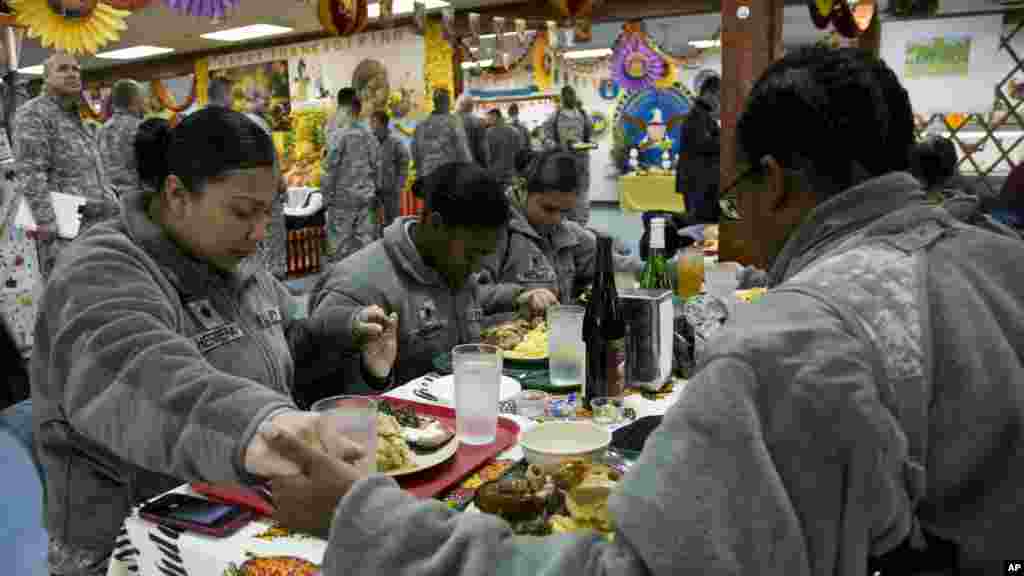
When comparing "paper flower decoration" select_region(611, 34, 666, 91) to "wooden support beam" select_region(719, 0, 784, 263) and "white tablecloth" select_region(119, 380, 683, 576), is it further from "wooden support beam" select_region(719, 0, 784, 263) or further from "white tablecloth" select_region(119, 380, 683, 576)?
"white tablecloth" select_region(119, 380, 683, 576)

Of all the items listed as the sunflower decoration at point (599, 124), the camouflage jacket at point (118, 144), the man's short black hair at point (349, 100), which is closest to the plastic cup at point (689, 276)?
the camouflage jacket at point (118, 144)

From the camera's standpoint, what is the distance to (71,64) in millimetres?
4578

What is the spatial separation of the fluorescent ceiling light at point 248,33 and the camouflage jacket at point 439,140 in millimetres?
3925

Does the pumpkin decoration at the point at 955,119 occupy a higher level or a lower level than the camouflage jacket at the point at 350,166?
higher

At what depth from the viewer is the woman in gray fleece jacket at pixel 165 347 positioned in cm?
107

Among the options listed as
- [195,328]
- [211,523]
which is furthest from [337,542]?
[195,328]

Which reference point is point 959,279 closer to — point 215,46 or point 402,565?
point 402,565

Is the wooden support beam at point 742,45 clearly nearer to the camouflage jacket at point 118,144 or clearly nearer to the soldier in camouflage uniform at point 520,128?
the camouflage jacket at point 118,144

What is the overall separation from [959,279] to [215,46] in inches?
513

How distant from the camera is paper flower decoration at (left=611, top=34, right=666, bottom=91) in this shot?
23.2 ft

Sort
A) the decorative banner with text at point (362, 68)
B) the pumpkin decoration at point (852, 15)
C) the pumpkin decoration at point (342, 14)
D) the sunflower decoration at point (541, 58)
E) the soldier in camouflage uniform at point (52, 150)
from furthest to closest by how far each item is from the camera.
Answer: the decorative banner with text at point (362, 68) < the sunflower decoration at point (541, 58) < the pumpkin decoration at point (852, 15) < the soldier in camouflage uniform at point (52, 150) < the pumpkin decoration at point (342, 14)

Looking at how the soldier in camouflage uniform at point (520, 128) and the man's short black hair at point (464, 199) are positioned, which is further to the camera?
the soldier in camouflage uniform at point (520, 128)

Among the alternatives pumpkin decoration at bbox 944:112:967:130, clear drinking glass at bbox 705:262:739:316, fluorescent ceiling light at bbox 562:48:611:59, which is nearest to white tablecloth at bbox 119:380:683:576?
clear drinking glass at bbox 705:262:739:316

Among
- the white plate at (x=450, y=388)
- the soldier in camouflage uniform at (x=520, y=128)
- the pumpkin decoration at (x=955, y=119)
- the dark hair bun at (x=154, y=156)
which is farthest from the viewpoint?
the pumpkin decoration at (x=955, y=119)
